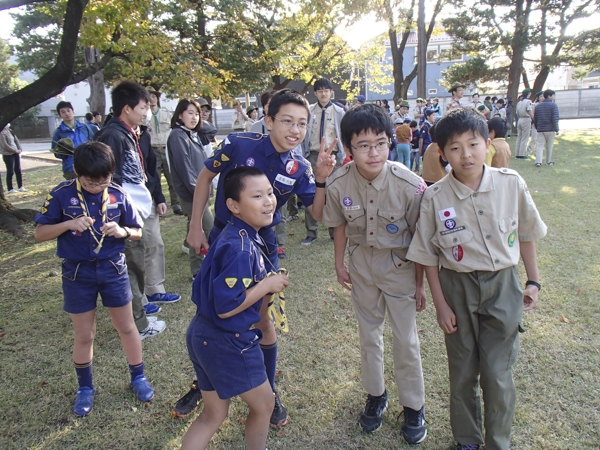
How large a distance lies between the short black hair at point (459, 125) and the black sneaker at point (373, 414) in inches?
56.9

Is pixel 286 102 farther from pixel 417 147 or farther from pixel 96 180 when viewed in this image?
pixel 417 147

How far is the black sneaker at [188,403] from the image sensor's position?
246 centimetres

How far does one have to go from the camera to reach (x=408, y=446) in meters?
2.14

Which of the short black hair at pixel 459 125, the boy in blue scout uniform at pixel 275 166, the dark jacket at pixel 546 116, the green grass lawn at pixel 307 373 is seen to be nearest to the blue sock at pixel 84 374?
the green grass lawn at pixel 307 373

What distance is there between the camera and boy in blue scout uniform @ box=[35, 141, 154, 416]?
2311 mm

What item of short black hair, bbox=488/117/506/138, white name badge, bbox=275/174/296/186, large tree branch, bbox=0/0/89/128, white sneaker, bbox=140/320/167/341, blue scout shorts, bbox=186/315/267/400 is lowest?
white sneaker, bbox=140/320/167/341

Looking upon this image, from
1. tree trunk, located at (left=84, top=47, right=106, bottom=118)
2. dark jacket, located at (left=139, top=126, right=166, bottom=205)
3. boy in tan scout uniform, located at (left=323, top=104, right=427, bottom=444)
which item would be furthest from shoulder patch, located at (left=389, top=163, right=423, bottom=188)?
tree trunk, located at (left=84, top=47, right=106, bottom=118)

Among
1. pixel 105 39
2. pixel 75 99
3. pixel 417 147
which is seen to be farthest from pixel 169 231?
pixel 75 99

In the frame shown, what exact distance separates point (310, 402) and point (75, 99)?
4506 centimetres

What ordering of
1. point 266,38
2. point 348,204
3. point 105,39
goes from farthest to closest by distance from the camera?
point 266,38 < point 105,39 < point 348,204

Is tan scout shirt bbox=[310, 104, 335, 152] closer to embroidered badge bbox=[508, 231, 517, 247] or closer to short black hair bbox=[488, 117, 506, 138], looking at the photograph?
short black hair bbox=[488, 117, 506, 138]

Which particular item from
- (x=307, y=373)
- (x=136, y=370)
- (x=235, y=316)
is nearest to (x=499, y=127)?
(x=307, y=373)

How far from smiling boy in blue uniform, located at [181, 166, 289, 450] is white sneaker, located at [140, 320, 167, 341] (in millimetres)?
1727

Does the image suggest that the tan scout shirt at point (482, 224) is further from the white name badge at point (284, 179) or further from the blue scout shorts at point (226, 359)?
the blue scout shorts at point (226, 359)
